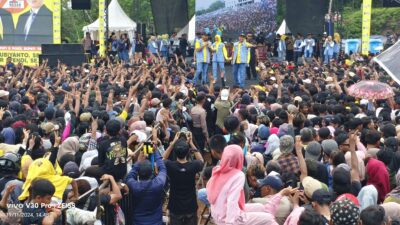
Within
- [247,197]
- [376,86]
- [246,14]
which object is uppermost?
[246,14]

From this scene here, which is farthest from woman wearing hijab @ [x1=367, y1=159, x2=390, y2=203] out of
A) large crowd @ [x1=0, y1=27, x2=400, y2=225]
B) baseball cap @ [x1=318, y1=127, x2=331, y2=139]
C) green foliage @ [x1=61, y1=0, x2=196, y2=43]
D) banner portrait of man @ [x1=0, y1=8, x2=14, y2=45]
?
green foliage @ [x1=61, y1=0, x2=196, y2=43]

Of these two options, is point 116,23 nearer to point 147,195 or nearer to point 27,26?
point 27,26

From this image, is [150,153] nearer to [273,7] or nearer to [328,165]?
[328,165]

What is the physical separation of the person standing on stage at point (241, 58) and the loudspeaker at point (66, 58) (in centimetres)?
539

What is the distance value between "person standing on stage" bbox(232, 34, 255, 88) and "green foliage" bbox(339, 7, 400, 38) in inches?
1189

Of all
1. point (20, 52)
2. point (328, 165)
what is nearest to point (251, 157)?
point (328, 165)

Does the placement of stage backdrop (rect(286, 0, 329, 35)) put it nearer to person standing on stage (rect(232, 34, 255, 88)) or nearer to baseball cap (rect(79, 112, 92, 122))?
person standing on stage (rect(232, 34, 255, 88))

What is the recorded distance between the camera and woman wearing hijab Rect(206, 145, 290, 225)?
5824 mm

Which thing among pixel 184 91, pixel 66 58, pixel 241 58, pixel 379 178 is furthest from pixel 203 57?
pixel 379 178

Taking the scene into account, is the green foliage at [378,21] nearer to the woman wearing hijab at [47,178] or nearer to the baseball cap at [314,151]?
the baseball cap at [314,151]

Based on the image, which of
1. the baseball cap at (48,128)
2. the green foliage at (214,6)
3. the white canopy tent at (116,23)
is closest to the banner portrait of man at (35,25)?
the green foliage at (214,6)

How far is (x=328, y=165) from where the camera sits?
7926 millimetres

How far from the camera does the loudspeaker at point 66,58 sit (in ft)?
76.2

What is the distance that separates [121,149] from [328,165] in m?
2.12
